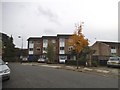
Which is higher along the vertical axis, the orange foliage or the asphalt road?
the orange foliage

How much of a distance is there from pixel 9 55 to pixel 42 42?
1490 centimetres

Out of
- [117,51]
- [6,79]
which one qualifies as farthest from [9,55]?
[6,79]

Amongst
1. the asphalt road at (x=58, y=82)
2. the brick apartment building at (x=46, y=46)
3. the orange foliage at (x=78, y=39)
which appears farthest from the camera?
the brick apartment building at (x=46, y=46)

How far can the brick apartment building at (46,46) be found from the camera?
74875 mm

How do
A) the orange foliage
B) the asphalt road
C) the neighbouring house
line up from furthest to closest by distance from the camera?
the neighbouring house, the orange foliage, the asphalt road

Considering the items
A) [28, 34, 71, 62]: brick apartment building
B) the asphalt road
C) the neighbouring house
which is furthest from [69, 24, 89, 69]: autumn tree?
[28, 34, 71, 62]: brick apartment building

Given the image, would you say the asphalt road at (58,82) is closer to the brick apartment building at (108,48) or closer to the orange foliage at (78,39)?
the orange foliage at (78,39)

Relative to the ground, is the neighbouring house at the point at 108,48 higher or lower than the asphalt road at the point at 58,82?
higher

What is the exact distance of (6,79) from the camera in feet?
41.6

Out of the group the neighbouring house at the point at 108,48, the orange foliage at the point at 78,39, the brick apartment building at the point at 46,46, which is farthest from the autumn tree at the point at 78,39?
the brick apartment building at the point at 46,46

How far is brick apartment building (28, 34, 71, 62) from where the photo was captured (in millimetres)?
74875

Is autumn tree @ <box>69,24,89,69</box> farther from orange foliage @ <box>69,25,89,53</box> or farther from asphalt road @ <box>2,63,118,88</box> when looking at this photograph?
asphalt road @ <box>2,63,118,88</box>

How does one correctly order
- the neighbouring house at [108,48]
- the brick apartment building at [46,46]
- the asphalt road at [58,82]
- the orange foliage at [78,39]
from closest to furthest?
the asphalt road at [58,82] < the orange foliage at [78,39] < the neighbouring house at [108,48] < the brick apartment building at [46,46]

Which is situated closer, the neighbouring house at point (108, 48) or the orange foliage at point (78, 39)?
the orange foliage at point (78, 39)
